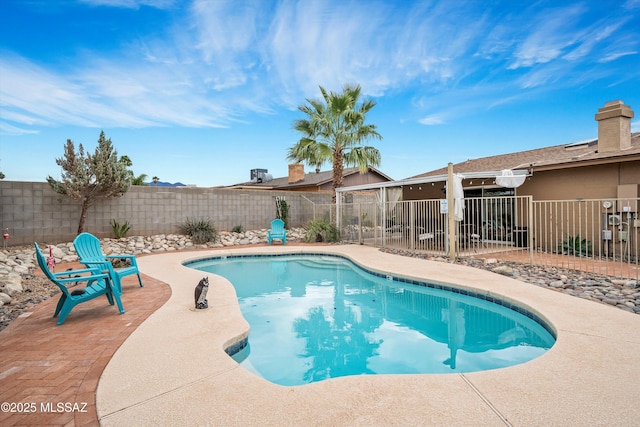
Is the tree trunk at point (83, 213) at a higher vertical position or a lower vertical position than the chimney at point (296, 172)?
lower

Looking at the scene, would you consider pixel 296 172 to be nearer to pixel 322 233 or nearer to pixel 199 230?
pixel 322 233

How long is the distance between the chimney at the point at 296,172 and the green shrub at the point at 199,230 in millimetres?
12076

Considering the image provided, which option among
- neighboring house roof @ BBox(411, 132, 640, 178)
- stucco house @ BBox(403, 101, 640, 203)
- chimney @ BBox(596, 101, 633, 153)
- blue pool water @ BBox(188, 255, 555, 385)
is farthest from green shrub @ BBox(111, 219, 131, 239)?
chimney @ BBox(596, 101, 633, 153)

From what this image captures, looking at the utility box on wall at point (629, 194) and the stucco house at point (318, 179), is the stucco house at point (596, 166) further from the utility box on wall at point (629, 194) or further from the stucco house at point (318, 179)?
the stucco house at point (318, 179)

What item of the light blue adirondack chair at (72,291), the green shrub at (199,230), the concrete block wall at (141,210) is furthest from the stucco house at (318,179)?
the light blue adirondack chair at (72,291)

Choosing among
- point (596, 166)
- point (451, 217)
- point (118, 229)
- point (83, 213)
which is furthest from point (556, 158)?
point (83, 213)

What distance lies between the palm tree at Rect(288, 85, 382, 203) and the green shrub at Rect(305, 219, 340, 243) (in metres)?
1.62

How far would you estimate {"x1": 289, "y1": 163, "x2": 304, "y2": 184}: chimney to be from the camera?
25484mm

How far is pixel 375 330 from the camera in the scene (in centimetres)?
514

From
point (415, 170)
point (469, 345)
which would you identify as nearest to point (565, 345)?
point (469, 345)

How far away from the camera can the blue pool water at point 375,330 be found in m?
3.99

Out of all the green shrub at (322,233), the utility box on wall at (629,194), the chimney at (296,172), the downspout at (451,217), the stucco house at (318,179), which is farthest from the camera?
the chimney at (296,172)

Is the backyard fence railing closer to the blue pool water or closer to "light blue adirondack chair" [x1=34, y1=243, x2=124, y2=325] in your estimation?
the blue pool water

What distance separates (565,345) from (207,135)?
2159 centimetres
